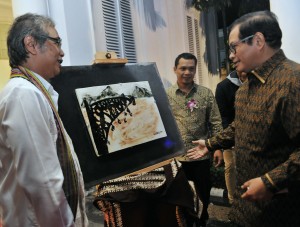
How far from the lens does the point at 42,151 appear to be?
1300mm

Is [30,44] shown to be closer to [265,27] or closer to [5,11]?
[265,27]

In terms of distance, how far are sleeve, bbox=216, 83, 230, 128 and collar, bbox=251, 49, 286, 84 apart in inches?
69.1

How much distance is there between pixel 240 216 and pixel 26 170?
1.26 metres

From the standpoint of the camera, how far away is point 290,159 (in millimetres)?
1480

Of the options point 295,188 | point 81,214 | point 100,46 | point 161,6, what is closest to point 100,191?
point 81,214

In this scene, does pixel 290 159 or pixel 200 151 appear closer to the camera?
pixel 290 159

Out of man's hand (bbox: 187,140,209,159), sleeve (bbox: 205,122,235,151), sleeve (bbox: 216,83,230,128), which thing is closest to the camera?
sleeve (bbox: 205,122,235,151)

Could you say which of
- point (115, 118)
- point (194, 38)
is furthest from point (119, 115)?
point (194, 38)

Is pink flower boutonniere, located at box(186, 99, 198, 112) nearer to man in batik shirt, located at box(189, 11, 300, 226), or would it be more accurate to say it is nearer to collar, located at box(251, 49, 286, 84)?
man in batik shirt, located at box(189, 11, 300, 226)

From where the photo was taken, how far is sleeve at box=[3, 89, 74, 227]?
1277 millimetres

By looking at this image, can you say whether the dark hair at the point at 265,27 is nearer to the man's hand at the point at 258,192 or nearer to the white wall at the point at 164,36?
the man's hand at the point at 258,192

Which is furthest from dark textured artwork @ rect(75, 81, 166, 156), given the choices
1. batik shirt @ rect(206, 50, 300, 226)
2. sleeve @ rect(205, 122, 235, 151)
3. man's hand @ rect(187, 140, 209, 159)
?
batik shirt @ rect(206, 50, 300, 226)

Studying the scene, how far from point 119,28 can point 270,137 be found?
10.4 ft

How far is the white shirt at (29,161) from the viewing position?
4.20 feet
